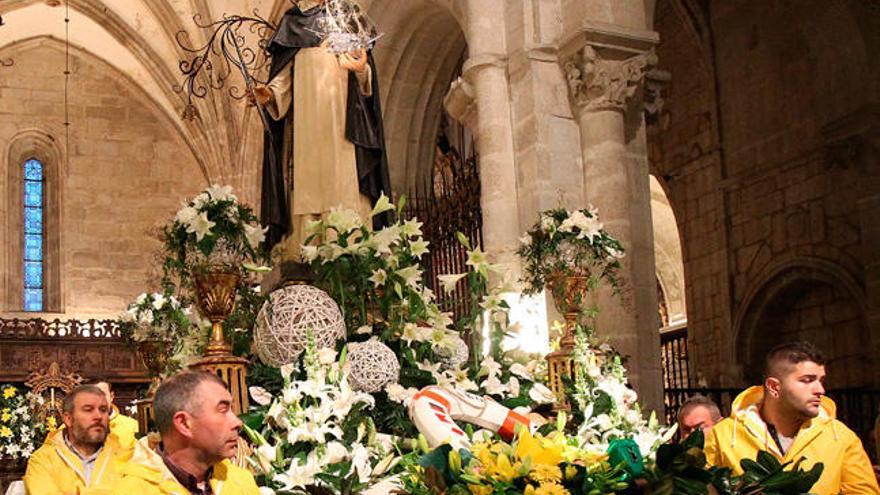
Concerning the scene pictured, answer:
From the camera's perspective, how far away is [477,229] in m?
13.5

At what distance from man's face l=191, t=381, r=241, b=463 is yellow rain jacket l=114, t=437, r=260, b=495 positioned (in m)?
0.10

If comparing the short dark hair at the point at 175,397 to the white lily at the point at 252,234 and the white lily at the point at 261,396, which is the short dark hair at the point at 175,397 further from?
the white lily at the point at 252,234


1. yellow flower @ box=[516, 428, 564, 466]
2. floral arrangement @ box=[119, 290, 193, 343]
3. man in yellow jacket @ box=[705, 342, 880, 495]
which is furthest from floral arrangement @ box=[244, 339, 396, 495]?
floral arrangement @ box=[119, 290, 193, 343]

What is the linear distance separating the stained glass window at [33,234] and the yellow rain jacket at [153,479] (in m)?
20.6

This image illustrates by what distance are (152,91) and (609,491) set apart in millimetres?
22312

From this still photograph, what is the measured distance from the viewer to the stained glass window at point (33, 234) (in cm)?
2328

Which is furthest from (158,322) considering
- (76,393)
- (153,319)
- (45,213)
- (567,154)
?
(45,213)

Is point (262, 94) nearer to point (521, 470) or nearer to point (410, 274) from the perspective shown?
point (410, 274)

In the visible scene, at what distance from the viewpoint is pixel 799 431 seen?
4.59 meters

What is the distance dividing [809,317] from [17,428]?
31.9ft

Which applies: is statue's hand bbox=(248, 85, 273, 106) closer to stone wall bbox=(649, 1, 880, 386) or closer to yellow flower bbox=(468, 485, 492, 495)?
yellow flower bbox=(468, 485, 492, 495)

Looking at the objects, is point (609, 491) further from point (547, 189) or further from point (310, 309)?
point (547, 189)

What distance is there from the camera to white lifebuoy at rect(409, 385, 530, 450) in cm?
412

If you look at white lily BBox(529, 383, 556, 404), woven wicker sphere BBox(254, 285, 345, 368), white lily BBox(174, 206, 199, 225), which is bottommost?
white lily BBox(529, 383, 556, 404)
